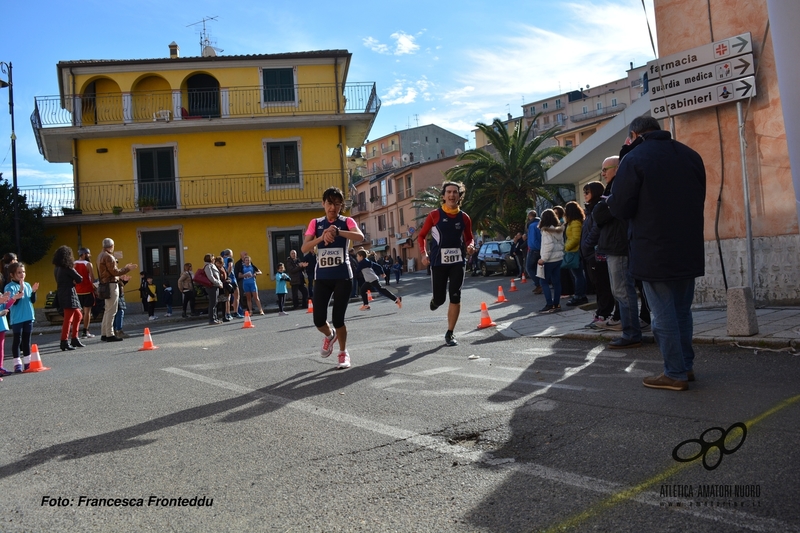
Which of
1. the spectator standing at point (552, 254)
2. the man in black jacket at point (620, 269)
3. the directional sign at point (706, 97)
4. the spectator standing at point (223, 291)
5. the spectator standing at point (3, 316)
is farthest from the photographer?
the spectator standing at point (223, 291)

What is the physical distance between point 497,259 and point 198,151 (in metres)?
15.7

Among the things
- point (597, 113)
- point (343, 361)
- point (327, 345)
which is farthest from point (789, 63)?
point (597, 113)

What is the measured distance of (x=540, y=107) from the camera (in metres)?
104

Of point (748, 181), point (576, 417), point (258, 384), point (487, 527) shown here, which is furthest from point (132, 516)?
point (748, 181)

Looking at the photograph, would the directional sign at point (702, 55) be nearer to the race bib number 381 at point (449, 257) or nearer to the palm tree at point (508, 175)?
the race bib number 381 at point (449, 257)

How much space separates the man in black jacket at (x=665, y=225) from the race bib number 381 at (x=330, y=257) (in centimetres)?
324

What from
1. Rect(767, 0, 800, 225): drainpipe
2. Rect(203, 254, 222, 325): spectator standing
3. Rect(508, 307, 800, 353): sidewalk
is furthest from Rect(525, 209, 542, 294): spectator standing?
Rect(767, 0, 800, 225): drainpipe

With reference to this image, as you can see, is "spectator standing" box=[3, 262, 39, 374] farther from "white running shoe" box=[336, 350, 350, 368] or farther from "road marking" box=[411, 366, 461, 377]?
"road marking" box=[411, 366, 461, 377]

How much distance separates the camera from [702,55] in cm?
970

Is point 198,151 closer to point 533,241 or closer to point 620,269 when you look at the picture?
point 533,241

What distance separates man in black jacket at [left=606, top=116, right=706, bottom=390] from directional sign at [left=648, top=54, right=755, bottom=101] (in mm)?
4647

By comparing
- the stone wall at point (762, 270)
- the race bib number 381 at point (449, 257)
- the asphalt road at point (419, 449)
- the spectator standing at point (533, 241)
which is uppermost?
the spectator standing at point (533, 241)

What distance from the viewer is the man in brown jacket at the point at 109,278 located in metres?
14.4

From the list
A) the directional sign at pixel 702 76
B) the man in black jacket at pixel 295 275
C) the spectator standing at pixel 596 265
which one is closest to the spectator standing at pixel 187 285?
the man in black jacket at pixel 295 275
